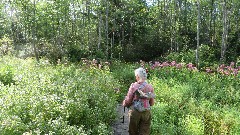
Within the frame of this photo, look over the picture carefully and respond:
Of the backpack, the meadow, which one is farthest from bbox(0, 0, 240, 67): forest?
the backpack

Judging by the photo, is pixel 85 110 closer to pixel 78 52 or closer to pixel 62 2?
pixel 78 52

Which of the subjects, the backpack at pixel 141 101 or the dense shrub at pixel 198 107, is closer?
the backpack at pixel 141 101

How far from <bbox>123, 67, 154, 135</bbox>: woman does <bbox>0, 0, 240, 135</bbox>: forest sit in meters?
0.65

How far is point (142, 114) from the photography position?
6.10m

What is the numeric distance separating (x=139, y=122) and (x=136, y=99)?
24.1 inches

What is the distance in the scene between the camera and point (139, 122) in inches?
247

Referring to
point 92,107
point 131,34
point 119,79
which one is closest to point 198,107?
point 92,107

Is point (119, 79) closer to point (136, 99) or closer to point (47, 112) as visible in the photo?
point (136, 99)

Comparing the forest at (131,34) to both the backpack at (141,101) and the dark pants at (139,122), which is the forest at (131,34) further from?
the backpack at (141,101)

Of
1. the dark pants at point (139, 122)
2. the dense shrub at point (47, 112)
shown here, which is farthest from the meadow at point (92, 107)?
the dark pants at point (139, 122)

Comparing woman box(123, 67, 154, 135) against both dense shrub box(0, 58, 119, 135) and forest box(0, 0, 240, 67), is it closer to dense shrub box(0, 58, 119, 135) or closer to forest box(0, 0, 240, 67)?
dense shrub box(0, 58, 119, 135)

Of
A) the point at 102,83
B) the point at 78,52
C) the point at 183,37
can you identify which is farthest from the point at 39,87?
the point at 183,37

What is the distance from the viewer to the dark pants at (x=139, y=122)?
6.12 metres

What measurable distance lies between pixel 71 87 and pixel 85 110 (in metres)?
1.01
